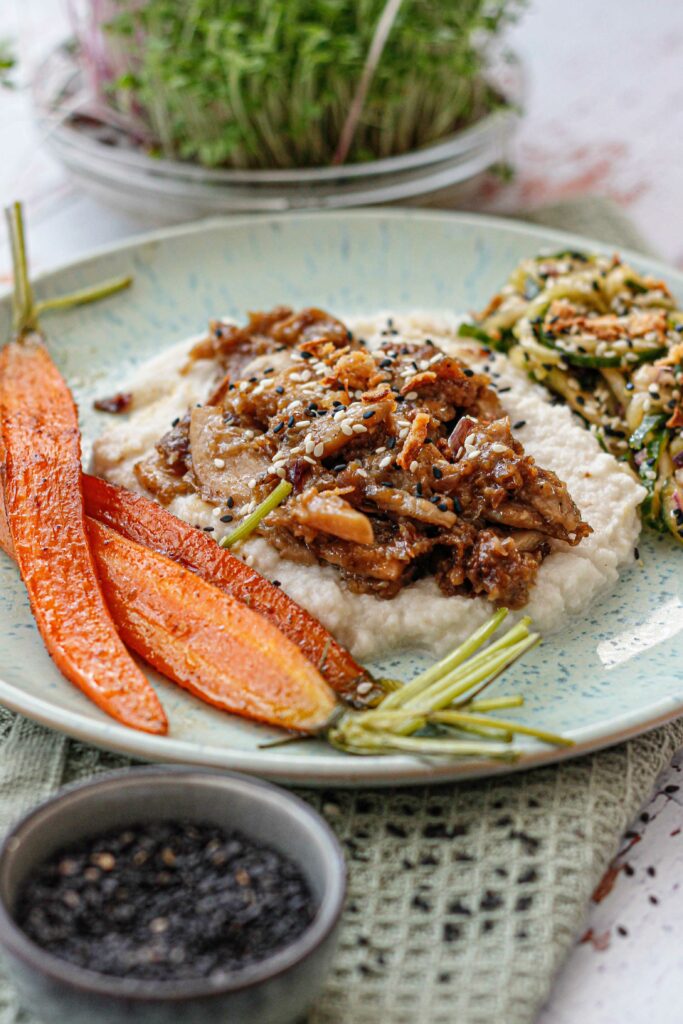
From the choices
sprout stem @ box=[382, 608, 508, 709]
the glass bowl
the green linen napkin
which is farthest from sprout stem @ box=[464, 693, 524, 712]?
the glass bowl

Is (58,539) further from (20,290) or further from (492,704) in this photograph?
(20,290)

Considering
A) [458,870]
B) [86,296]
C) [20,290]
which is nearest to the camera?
[458,870]

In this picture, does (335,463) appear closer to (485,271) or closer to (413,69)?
(485,271)

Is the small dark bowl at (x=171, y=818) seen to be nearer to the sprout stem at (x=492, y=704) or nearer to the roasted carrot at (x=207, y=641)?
the roasted carrot at (x=207, y=641)

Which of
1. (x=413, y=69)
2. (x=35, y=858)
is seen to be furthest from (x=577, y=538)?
(x=413, y=69)

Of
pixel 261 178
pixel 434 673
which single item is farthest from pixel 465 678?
pixel 261 178

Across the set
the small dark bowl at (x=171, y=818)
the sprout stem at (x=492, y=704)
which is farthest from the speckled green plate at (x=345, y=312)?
the small dark bowl at (x=171, y=818)
